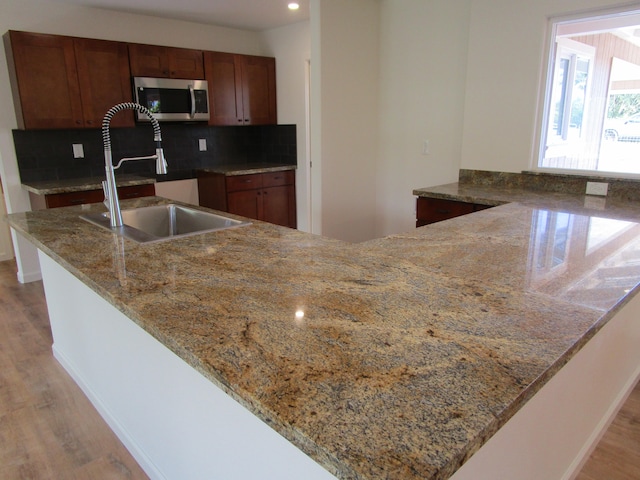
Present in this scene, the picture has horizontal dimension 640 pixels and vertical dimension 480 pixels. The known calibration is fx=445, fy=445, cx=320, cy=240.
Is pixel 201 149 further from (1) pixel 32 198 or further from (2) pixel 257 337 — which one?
(2) pixel 257 337

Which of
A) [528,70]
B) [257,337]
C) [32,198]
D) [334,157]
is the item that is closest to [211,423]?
[257,337]

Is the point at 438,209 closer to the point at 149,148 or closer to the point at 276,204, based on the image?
the point at 276,204

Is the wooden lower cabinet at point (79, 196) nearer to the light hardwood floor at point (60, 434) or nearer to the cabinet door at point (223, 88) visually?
the cabinet door at point (223, 88)

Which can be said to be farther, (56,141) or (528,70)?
(56,141)

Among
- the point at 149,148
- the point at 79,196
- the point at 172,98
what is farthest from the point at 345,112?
the point at 79,196

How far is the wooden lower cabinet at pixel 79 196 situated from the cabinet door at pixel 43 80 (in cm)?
61

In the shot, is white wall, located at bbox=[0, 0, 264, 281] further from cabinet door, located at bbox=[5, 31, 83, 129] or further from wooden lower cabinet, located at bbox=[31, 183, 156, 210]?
wooden lower cabinet, located at bbox=[31, 183, 156, 210]

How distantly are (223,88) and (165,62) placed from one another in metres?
0.65

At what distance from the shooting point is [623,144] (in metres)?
2.83

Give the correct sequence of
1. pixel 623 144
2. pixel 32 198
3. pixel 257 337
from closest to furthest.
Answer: pixel 257 337
pixel 623 144
pixel 32 198

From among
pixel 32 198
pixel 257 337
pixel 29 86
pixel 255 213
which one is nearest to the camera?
pixel 257 337

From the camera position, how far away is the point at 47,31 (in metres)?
3.83

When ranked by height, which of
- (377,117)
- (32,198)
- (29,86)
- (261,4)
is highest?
(261,4)

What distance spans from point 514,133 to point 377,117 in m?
1.27
